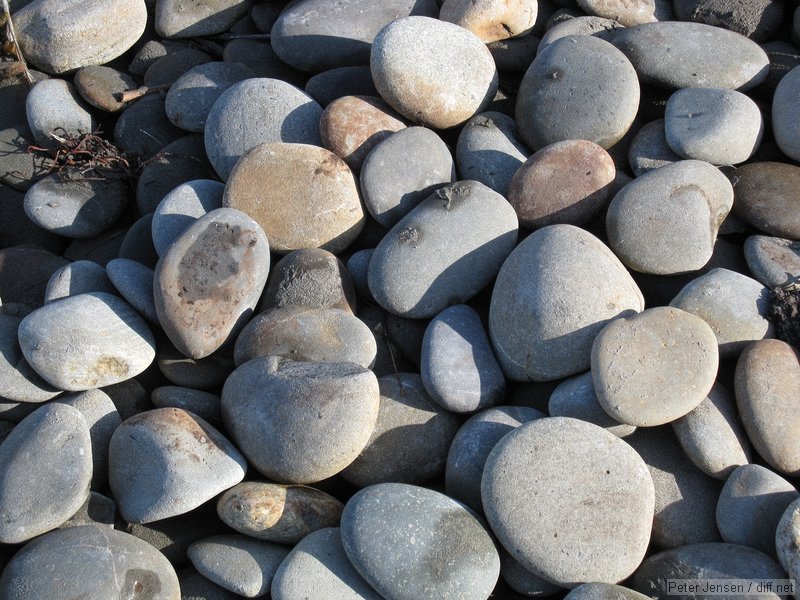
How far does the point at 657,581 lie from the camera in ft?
7.82

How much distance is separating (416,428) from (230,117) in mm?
1826

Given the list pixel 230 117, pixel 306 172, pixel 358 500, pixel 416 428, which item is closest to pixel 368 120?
pixel 306 172

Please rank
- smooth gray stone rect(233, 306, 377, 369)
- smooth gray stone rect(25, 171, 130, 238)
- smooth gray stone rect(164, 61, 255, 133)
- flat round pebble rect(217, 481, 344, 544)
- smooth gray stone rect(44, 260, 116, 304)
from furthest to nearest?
smooth gray stone rect(164, 61, 255, 133)
smooth gray stone rect(25, 171, 130, 238)
smooth gray stone rect(44, 260, 116, 304)
smooth gray stone rect(233, 306, 377, 369)
flat round pebble rect(217, 481, 344, 544)

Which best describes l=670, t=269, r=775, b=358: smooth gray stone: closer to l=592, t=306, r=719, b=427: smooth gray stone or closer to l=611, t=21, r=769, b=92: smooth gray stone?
l=592, t=306, r=719, b=427: smooth gray stone

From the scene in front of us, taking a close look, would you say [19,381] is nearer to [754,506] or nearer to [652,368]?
[652,368]

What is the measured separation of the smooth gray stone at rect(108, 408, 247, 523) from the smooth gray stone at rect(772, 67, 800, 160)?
2.72 metres

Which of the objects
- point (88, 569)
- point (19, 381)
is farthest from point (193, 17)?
point (88, 569)

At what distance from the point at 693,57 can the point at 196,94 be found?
2.54 meters

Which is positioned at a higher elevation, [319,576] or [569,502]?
[569,502]

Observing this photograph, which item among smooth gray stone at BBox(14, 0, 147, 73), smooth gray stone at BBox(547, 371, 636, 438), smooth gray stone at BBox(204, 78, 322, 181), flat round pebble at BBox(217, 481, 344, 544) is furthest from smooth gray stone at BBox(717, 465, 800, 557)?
Result: smooth gray stone at BBox(14, 0, 147, 73)

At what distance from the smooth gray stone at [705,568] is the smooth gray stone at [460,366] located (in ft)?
2.68

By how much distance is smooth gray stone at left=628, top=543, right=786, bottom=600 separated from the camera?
2289 mm

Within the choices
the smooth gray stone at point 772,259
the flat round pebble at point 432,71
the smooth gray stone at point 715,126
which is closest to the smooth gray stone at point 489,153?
the flat round pebble at point 432,71

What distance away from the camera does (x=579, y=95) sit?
132 inches
